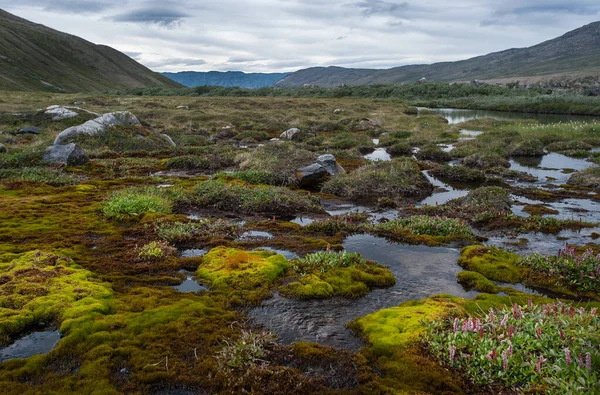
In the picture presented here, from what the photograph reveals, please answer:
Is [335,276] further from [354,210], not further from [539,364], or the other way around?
[354,210]

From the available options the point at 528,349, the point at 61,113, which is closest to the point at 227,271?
the point at 528,349

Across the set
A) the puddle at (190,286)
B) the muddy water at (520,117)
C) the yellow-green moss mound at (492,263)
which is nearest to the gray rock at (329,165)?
the yellow-green moss mound at (492,263)

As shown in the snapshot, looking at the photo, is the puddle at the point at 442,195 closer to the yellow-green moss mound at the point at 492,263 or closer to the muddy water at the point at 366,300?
the yellow-green moss mound at the point at 492,263

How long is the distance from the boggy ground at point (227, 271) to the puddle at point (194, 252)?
21 cm

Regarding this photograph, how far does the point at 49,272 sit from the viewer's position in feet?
30.9

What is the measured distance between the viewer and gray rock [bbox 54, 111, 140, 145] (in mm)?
28817

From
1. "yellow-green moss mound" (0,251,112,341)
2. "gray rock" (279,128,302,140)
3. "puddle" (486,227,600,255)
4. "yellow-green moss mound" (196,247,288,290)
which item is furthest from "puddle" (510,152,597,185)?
"yellow-green moss mound" (0,251,112,341)

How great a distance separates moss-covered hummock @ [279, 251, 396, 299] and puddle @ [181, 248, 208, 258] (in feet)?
9.41

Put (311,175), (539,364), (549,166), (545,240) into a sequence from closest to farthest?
(539,364) < (545,240) < (311,175) < (549,166)

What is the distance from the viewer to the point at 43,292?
8.48m

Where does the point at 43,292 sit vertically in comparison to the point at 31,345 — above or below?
above

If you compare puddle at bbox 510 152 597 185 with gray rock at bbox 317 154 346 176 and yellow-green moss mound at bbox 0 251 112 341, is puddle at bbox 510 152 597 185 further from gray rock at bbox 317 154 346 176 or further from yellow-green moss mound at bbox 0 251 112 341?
yellow-green moss mound at bbox 0 251 112 341

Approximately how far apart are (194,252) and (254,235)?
2186 mm

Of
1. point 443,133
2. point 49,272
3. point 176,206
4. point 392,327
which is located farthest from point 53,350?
point 443,133
